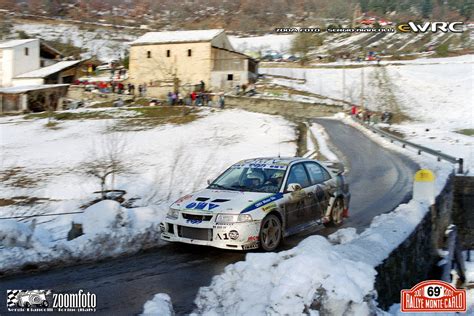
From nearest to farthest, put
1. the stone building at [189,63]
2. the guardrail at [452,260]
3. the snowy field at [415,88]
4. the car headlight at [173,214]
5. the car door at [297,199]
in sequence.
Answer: the car headlight at [173,214] → the car door at [297,199] → the guardrail at [452,260] → the snowy field at [415,88] → the stone building at [189,63]

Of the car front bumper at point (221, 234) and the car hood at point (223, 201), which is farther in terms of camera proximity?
the car hood at point (223, 201)

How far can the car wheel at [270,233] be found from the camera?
866cm

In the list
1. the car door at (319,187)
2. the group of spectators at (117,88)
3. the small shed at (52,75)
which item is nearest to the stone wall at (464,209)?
the car door at (319,187)

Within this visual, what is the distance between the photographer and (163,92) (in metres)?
57.9

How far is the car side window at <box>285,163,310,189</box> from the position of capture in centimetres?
990

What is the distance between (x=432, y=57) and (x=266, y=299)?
89.9m

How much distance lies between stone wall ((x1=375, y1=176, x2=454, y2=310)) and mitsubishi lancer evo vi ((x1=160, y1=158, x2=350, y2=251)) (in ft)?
6.37

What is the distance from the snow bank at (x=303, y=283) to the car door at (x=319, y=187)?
151 inches

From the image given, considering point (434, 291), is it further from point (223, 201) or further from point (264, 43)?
point (264, 43)

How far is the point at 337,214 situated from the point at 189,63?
52533 mm

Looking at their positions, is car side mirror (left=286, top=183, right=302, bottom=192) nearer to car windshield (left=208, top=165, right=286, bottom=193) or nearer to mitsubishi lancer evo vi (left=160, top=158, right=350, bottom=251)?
mitsubishi lancer evo vi (left=160, top=158, right=350, bottom=251)

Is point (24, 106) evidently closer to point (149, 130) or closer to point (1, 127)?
point (1, 127)

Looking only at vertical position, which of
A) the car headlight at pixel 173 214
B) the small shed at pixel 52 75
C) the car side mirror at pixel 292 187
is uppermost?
the small shed at pixel 52 75

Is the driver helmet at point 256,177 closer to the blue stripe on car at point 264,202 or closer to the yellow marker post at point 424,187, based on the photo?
the blue stripe on car at point 264,202
